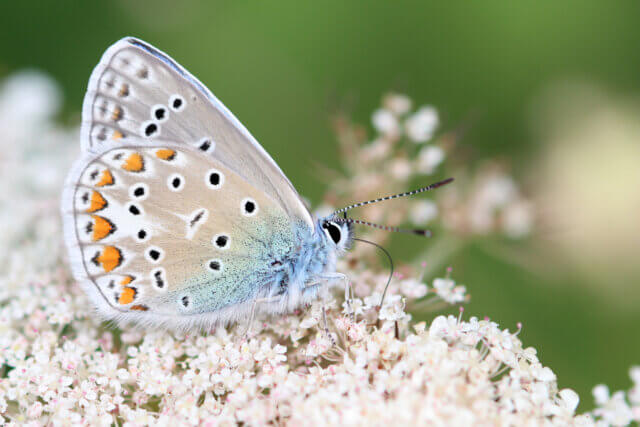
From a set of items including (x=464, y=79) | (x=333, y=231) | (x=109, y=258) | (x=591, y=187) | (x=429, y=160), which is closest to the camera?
(x=109, y=258)

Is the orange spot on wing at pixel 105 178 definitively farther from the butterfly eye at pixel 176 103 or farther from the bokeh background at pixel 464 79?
the bokeh background at pixel 464 79

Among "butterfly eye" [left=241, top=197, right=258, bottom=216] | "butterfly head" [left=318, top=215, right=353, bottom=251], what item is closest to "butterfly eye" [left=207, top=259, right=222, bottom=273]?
"butterfly eye" [left=241, top=197, right=258, bottom=216]

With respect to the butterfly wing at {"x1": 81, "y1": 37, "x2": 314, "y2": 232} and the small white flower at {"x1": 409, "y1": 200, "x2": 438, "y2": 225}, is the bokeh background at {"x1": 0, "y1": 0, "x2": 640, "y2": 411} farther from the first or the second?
the butterfly wing at {"x1": 81, "y1": 37, "x2": 314, "y2": 232}

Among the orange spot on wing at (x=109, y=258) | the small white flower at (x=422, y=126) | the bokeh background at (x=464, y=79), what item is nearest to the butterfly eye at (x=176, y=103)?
the orange spot on wing at (x=109, y=258)

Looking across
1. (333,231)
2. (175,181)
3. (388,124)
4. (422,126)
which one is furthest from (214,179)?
(422,126)

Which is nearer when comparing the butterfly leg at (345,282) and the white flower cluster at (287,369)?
the white flower cluster at (287,369)

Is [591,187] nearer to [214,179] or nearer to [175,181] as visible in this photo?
[214,179]
